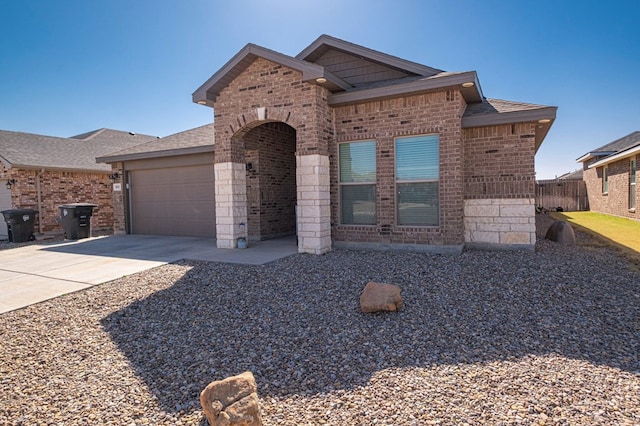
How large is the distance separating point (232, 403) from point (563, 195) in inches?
989

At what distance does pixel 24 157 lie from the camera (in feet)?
45.1

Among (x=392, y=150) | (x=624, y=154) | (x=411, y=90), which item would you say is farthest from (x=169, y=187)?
(x=624, y=154)

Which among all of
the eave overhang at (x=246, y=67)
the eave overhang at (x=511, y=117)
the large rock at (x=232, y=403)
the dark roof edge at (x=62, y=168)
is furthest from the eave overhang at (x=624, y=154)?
the dark roof edge at (x=62, y=168)

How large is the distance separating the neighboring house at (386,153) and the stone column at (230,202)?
0.03 metres

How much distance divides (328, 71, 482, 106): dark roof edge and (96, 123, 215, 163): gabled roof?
4402 millimetres

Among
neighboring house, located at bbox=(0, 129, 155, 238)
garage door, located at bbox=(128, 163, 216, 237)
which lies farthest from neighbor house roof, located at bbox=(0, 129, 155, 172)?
garage door, located at bbox=(128, 163, 216, 237)

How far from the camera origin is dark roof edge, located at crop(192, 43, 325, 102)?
7.65 meters

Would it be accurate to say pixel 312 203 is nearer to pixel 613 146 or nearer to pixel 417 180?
pixel 417 180

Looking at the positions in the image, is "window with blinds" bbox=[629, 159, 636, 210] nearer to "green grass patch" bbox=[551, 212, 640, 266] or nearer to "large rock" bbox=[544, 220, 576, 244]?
"green grass patch" bbox=[551, 212, 640, 266]

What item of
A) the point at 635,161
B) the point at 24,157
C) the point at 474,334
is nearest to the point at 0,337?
the point at 474,334

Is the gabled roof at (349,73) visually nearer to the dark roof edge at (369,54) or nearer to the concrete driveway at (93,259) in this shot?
the dark roof edge at (369,54)

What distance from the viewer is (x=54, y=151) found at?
1567 centimetres

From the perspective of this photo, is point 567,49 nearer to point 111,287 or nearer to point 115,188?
point 111,287

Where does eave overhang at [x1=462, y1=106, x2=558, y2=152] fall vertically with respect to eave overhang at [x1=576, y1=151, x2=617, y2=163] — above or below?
below
